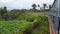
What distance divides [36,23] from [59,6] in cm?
1110

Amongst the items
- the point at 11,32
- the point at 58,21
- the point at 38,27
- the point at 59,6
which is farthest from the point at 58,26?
the point at 38,27

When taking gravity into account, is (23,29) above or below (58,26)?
below

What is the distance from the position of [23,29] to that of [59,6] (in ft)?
22.4

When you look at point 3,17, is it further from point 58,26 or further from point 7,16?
point 58,26

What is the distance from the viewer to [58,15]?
4.23 metres

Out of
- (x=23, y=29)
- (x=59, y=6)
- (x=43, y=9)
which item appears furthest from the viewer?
(x=43, y=9)

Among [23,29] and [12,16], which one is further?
[12,16]

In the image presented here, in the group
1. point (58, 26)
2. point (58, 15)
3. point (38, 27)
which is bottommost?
point (38, 27)

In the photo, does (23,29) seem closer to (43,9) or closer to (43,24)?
(43,24)

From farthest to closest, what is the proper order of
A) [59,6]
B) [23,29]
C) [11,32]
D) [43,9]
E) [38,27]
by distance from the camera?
[43,9] < [38,27] < [23,29] < [11,32] < [59,6]

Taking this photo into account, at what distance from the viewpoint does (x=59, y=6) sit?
4.00 m

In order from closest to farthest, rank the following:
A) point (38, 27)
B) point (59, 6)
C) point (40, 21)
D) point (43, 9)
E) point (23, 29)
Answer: point (59, 6), point (23, 29), point (38, 27), point (40, 21), point (43, 9)

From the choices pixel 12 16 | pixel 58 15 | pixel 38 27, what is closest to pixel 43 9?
pixel 12 16

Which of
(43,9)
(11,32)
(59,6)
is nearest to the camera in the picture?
(59,6)
